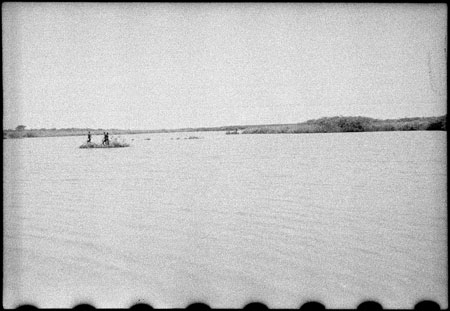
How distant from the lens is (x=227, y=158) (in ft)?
7.66

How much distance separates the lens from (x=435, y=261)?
Result: 2.05 m

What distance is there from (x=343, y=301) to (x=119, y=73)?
5.29ft

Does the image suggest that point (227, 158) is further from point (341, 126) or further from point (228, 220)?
point (341, 126)

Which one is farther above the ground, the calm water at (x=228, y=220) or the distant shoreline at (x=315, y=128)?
the distant shoreline at (x=315, y=128)

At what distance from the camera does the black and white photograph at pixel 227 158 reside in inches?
79.7

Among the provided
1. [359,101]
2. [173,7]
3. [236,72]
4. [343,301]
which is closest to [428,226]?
[343,301]

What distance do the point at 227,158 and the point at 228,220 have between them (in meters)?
0.36

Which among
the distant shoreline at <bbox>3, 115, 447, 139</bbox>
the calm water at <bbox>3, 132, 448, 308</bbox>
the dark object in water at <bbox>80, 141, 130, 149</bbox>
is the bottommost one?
the calm water at <bbox>3, 132, 448, 308</bbox>

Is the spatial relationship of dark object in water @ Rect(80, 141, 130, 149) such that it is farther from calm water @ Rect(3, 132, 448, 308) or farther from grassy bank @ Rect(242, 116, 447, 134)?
grassy bank @ Rect(242, 116, 447, 134)

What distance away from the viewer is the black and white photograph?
2025mm

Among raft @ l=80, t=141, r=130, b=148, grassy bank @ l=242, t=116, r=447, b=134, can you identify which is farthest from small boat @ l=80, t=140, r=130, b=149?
grassy bank @ l=242, t=116, r=447, b=134

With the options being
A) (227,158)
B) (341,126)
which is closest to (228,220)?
(227,158)

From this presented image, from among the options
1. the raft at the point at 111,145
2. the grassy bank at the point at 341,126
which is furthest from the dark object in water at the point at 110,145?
the grassy bank at the point at 341,126

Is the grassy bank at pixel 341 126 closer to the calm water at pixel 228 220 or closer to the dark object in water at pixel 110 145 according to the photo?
the calm water at pixel 228 220
